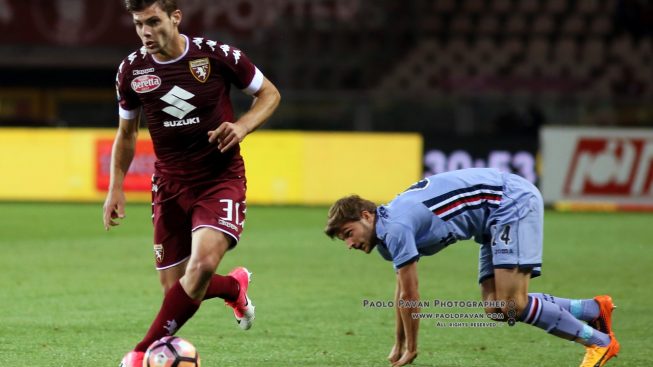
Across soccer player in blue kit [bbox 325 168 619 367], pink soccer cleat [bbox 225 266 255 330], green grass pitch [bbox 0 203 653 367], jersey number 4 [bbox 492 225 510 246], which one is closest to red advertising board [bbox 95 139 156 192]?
green grass pitch [bbox 0 203 653 367]

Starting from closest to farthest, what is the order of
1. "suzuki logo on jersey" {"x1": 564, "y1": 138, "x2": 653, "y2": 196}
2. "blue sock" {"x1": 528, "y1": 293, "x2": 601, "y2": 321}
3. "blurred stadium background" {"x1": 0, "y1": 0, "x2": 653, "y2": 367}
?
"blue sock" {"x1": 528, "y1": 293, "x2": 601, "y2": 321}, "blurred stadium background" {"x1": 0, "y1": 0, "x2": 653, "y2": 367}, "suzuki logo on jersey" {"x1": 564, "y1": 138, "x2": 653, "y2": 196}

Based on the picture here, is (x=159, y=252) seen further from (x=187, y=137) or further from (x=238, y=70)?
(x=238, y=70)

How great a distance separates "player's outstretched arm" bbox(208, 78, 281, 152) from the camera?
6137mm

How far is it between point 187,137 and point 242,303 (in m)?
1.35

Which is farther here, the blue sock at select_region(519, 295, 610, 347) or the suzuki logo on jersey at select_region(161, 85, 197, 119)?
the blue sock at select_region(519, 295, 610, 347)

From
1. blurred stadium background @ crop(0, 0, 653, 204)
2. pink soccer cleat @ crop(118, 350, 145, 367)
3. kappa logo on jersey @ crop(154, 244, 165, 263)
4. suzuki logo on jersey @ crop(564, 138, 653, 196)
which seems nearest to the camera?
pink soccer cleat @ crop(118, 350, 145, 367)

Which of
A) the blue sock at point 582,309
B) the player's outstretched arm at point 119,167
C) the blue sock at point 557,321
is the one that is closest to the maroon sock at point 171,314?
the player's outstretched arm at point 119,167

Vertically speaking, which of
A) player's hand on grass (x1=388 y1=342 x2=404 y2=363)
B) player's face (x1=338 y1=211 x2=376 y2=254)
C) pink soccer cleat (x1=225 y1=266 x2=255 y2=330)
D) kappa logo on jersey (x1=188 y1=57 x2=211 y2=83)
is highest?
kappa logo on jersey (x1=188 y1=57 x2=211 y2=83)

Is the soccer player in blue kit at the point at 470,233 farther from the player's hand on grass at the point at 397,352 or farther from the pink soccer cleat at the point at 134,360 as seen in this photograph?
the pink soccer cleat at the point at 134,360

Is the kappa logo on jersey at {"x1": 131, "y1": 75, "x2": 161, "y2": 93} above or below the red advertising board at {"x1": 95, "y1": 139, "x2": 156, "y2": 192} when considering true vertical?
above

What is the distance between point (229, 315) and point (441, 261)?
4.53 meters

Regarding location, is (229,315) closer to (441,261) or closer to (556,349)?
(556,349)

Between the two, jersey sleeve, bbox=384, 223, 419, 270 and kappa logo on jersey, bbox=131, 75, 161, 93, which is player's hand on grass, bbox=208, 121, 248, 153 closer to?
kappa logo on jersey, bbox=131, 75, 161, 93

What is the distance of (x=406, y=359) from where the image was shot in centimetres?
649
